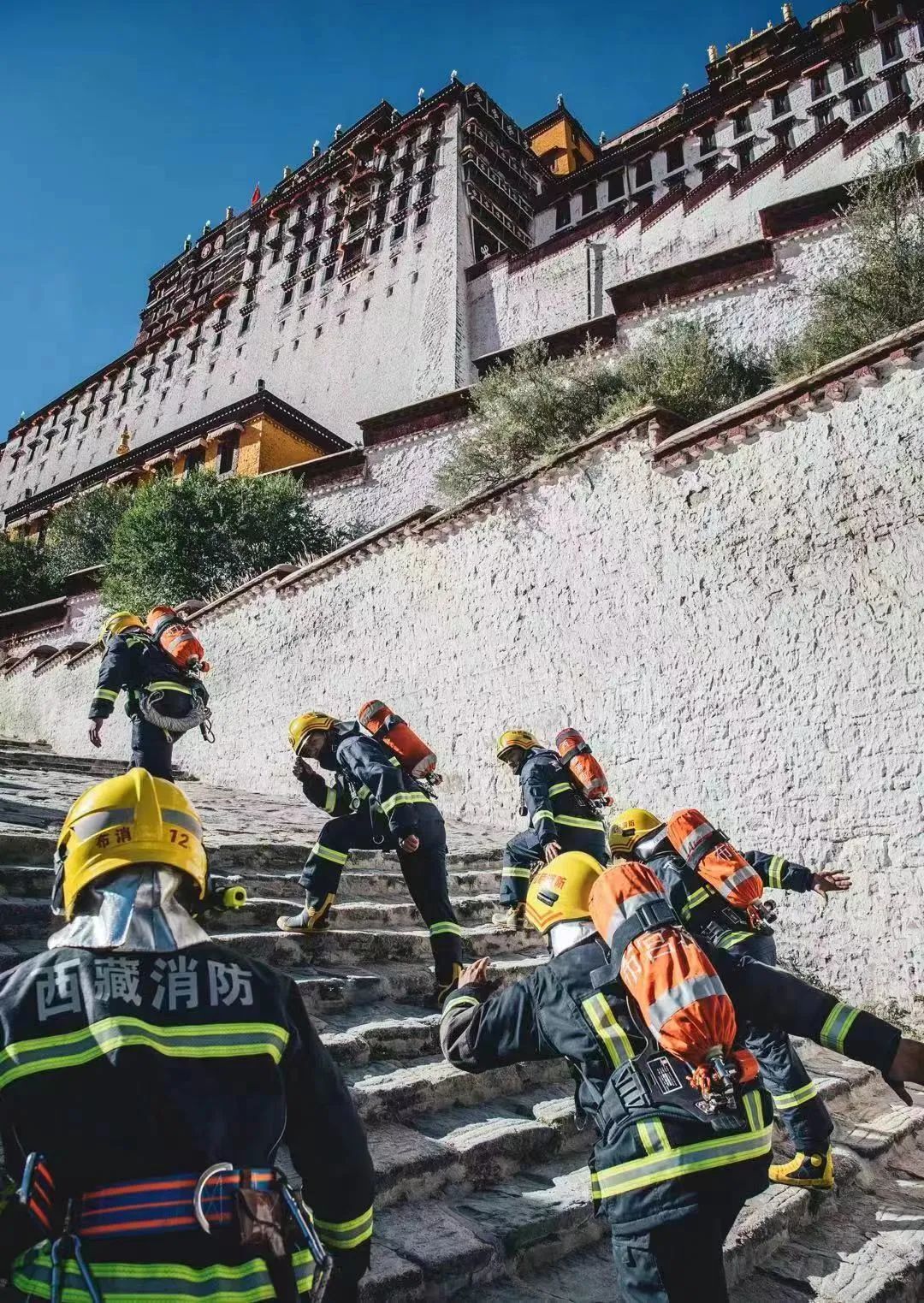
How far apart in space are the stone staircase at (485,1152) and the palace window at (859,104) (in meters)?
30.5

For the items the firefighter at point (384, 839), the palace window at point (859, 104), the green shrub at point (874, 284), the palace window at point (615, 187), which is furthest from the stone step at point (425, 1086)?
the palace window at point (615, 187)

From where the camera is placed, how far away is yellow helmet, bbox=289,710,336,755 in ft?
18.1

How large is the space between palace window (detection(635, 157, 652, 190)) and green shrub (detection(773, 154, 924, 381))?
19.7 metres

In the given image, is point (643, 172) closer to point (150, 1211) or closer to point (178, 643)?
point (178, 643)

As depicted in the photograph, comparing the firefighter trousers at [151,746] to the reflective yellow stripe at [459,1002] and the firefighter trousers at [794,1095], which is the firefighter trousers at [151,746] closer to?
the reflective yellow stripe at [459,1002]

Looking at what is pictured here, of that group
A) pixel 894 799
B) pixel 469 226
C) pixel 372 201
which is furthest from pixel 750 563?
pixel 372 201

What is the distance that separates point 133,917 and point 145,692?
16.8 feet

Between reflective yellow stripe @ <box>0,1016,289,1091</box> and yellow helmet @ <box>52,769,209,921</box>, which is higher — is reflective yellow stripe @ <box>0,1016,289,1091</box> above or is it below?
below

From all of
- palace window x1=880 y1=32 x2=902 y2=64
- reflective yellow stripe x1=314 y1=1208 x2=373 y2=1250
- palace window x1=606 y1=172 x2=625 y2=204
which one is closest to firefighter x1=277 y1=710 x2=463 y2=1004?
reflective yellow stripe x1=314 y1=1208 x2=373 y2=1250

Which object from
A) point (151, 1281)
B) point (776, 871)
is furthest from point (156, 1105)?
point (776, 871)

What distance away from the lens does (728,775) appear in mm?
6938

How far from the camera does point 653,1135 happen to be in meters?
2.27

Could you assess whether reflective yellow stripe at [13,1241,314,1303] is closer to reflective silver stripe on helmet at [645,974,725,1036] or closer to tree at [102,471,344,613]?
reflective silver stripe on helmet at [645,974,725,1036]

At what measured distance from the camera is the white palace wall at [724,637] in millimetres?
6145
